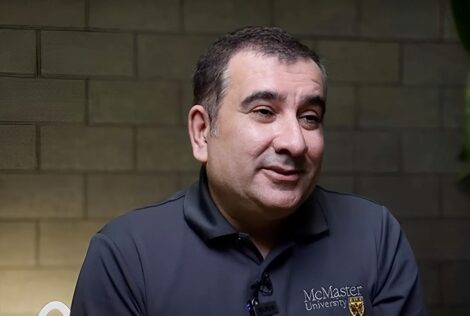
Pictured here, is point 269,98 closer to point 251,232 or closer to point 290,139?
point 290,139

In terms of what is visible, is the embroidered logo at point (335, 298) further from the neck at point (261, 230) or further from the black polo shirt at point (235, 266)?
the neck at point (261, 230)

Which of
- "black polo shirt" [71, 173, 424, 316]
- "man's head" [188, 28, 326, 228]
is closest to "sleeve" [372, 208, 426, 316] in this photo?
"black polo shirt" [71, 173, 424, 316]

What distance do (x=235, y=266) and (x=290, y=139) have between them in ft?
0.87

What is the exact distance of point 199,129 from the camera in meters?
1.38

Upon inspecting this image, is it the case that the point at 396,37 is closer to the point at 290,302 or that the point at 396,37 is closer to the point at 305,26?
the point at 305,26

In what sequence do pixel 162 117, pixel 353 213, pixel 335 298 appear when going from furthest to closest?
1. pixel 162 117
2. pixel 353 213
3. pixel 335 298

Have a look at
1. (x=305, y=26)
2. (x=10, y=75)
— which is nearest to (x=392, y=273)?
(x=305, y=26)

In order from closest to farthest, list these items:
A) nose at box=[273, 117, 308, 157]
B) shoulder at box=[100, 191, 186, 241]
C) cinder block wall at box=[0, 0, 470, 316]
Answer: nose at box=[273, 117, 308, 157], shoulder at box=[100, 191, 186, 241], cinder block wall at box=[0, 0, 470, 316]

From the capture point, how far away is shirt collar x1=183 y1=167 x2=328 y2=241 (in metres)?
1.34

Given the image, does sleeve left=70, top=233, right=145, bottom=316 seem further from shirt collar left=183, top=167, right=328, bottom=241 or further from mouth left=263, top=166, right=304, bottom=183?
mouth left=263, top=166, right=304, bottom=183

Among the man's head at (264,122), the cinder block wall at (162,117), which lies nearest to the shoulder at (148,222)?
the man's head at (264,122)

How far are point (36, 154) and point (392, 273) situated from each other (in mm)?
1107

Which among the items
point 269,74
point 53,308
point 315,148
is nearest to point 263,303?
point 315,148

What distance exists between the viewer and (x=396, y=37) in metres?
2.30
